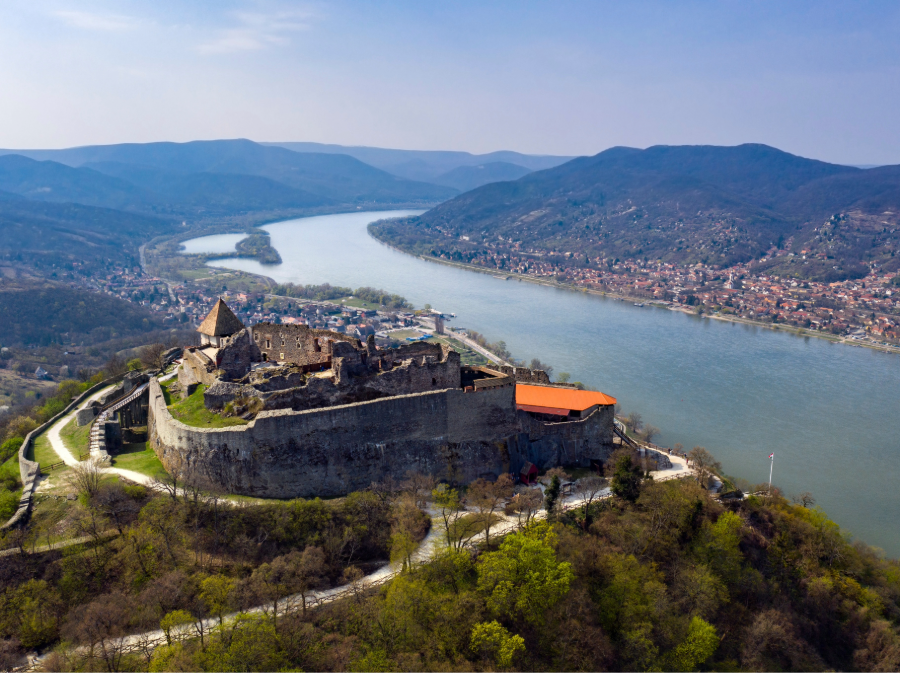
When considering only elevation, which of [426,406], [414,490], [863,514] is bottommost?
[863,514]

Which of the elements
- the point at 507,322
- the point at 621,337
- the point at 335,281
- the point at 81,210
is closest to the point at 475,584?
the point at 621,337

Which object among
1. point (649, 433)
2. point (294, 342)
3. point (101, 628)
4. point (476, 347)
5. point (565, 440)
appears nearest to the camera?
point (101, 628)

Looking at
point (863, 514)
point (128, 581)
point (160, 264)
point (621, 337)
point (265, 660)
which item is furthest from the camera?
point (160, 264)

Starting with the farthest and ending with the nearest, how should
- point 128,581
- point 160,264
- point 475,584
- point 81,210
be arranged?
point 81,210
point 160,264
point 475,584
point 128,581

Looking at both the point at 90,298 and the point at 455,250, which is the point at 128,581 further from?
the point at 455,250

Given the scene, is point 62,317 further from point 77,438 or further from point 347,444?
point 347,444

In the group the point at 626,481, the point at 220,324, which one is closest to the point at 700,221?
the point at 626,481

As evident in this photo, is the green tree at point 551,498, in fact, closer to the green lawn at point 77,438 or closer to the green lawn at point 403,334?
the green lawn at point 77,438
